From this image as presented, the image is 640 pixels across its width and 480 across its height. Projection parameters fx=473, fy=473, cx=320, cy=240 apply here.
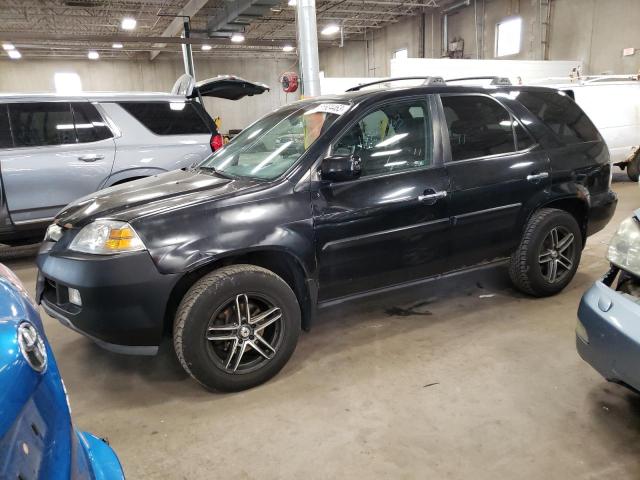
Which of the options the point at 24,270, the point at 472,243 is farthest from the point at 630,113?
the point at 24,270

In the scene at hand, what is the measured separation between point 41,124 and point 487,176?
4.52 metres

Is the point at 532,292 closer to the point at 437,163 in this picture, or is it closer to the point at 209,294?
the point at 437,163

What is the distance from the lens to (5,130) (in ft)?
15.9

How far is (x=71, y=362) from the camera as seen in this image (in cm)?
306

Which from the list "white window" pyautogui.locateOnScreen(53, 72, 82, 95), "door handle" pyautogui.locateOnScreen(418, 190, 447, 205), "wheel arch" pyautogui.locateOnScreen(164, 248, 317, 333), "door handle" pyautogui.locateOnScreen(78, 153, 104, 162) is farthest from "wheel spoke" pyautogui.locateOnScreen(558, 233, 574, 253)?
"white window" pyautogui.locateOnScreen(53, 72, 82, 95)

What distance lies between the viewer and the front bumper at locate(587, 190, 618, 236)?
3733 mm

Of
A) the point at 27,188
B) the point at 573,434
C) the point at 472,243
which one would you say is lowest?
the point at 573,434

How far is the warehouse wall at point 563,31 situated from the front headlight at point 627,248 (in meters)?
11.4

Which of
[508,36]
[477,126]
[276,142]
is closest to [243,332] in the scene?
[276,142]

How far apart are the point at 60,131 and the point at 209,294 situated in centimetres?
373

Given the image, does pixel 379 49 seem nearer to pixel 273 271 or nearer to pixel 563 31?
pixel 563 31

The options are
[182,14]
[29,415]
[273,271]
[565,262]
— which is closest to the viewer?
[29,415]

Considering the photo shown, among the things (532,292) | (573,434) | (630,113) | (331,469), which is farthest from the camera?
(630,113)

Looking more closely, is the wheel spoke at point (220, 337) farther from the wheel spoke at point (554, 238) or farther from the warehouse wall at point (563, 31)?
the warehouse wall at point (563, 31)
